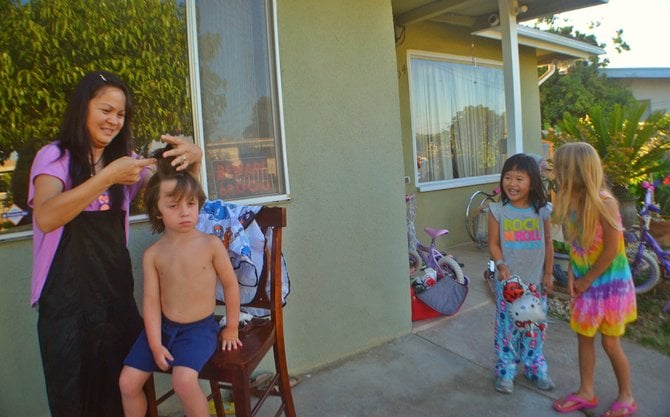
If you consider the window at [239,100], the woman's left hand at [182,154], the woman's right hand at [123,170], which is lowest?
the woman's right hand at [123,170]

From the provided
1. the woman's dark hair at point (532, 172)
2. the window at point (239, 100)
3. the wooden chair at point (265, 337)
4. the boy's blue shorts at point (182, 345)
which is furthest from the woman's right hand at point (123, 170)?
the woman's dark hair at point (532, 172)

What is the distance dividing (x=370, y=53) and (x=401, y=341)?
2.22 m

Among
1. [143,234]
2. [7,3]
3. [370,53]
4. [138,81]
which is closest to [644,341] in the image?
[370,53]

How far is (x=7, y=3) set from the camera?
7.23 ft

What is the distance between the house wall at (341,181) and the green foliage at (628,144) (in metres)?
2.70

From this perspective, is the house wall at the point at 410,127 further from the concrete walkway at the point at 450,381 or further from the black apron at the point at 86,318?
the black apron at the point at 86,318

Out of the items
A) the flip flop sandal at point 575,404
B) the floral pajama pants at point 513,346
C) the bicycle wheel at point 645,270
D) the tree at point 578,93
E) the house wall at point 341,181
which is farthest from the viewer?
the tree at point 578,93

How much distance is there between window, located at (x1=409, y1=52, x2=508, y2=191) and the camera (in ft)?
22.4

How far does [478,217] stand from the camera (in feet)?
22.2

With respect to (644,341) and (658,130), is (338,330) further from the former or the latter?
(658,130)

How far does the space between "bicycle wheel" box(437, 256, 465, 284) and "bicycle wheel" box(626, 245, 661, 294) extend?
164cm

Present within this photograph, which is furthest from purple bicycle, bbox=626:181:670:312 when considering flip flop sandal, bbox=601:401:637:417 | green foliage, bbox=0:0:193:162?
green foliage, bbox=0:0:193:162

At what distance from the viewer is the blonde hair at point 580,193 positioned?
2.47 metres

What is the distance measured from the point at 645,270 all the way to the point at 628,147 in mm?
1300
